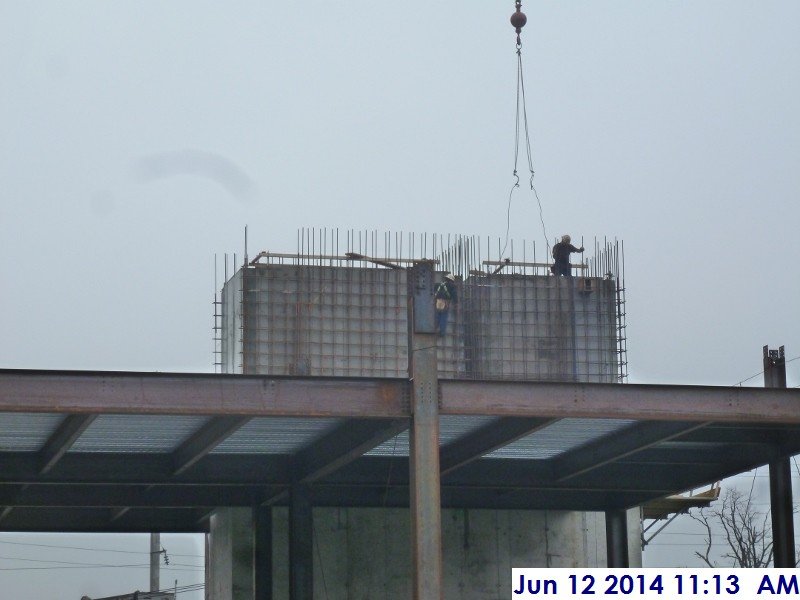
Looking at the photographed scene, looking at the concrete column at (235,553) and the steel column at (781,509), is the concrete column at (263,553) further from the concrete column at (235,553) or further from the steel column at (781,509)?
the steel column at (781,509)

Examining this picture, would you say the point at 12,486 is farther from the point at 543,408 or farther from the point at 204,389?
the point at 543,408

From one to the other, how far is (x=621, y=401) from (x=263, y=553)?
10.2 metres

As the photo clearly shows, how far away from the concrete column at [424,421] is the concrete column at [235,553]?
10.0 meters

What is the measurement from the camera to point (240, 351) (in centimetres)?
2964

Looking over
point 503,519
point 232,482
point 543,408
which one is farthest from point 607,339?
point 543,408

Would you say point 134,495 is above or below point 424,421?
below

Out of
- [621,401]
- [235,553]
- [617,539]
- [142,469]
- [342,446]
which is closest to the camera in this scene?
[621,401]

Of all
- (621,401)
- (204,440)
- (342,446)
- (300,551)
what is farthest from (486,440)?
(204,440)

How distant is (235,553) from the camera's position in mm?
28562

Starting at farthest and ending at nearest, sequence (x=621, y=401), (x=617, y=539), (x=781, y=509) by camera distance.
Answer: (x=617, y=539)
(x=781, y=509)
(x=621, y=401)

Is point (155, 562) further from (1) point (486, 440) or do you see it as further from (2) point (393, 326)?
(1) point (486, 440)

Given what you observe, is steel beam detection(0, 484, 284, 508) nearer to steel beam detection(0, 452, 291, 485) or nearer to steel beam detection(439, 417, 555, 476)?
steel beam detection(0, 452, 291, 485)

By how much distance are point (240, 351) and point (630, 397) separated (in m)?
11.9

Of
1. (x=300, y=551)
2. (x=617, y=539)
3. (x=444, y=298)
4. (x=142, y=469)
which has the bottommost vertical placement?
(x=300, y=551)
